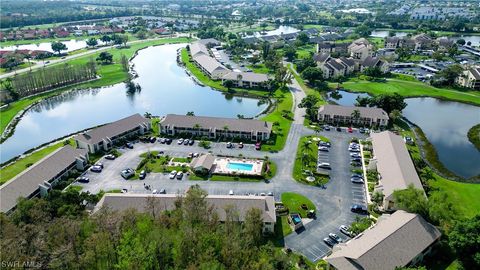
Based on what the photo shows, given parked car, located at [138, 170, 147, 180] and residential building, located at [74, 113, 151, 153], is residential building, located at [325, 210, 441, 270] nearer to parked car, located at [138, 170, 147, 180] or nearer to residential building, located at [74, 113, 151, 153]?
parked car, located at [138, 170, 147, 180]

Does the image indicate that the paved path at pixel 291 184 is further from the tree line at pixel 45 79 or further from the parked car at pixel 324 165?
the tree line at pixel 45 79

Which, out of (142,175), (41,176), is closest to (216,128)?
(142,175)

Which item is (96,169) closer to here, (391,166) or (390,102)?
(391,166)

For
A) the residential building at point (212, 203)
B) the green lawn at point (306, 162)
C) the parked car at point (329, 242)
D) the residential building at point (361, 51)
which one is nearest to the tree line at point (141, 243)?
the residential building at point (212, 203)

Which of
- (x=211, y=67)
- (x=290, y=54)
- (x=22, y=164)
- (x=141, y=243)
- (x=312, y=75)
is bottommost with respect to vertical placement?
(x=22, y=164)

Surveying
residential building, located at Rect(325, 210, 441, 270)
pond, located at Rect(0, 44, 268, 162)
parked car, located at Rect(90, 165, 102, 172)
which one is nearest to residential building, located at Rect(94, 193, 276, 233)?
residential building, located at Rect(325, 210, 441, 270)
